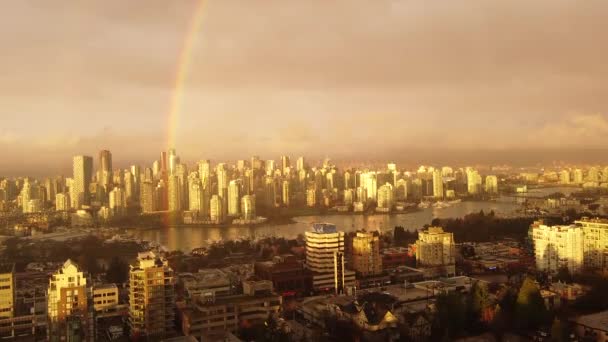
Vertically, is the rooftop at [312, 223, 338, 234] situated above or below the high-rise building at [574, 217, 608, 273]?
above

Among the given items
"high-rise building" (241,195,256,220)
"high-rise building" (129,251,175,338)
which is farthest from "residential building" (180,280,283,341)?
"high-rise building" (241,195,256,220)

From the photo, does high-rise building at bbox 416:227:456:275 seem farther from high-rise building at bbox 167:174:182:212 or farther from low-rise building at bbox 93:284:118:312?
high-rise building at bbox 167:174:182:212

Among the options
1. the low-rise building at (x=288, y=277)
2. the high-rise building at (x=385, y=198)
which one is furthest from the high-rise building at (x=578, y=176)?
the low-rise building at (x=288, y=277)

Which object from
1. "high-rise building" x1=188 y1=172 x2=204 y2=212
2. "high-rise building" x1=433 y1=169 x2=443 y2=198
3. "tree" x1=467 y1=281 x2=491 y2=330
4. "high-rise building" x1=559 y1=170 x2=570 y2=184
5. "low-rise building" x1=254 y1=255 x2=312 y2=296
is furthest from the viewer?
"high-rise building" x1=559 y1=170 x2=570 y2=184

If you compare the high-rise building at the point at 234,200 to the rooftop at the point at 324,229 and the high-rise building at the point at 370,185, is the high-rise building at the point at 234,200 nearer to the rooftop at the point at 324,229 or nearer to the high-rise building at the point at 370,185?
the high-rise building at the point at 370,185

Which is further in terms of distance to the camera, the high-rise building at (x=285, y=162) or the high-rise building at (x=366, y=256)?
the high-rise building at (x=285, y=162)

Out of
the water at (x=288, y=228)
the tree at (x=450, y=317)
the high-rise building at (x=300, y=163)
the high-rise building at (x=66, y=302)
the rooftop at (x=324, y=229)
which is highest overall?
the high-rise building at (x=300, y=163)

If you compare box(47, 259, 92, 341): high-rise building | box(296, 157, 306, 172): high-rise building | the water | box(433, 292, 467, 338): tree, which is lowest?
the water
